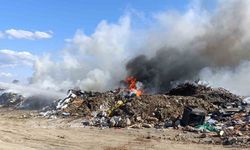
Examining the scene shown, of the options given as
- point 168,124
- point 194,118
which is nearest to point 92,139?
point 168,124

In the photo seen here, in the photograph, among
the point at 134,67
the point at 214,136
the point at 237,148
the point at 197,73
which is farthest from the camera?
the point at 134,67

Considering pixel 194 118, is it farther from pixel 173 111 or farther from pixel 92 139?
pixel 92 139

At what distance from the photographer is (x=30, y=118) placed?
104ft

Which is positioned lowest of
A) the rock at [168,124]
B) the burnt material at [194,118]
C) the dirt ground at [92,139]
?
the dirt ground at [92,139]

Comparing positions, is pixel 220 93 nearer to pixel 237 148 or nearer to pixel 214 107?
pixel 214 107

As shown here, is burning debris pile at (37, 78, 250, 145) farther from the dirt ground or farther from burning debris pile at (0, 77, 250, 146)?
the dirt ground

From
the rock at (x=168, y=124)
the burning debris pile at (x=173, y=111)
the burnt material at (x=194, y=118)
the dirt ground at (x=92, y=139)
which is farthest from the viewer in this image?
the rock at (x=168, y=124)

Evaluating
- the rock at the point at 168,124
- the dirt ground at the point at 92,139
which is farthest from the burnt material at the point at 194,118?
the dirt ground at the point at 92,139

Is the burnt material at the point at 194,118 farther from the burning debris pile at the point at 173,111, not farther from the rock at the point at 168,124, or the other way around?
the rock at the point at 168,124

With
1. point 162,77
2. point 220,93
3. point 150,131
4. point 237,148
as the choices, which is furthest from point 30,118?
point 162,77

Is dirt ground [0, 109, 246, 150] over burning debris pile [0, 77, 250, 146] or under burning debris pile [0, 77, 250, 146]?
under

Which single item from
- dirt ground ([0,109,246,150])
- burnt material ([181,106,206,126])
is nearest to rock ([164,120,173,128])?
burnt material ([181,106,206,126])

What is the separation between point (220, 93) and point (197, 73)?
15316mm

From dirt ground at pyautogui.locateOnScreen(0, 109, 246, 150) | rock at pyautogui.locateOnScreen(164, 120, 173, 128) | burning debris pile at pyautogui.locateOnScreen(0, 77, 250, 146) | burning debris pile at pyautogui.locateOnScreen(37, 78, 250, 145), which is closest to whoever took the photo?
dirt ground at pyautogui.locateOnScreen(0, 109, 246, 150)
